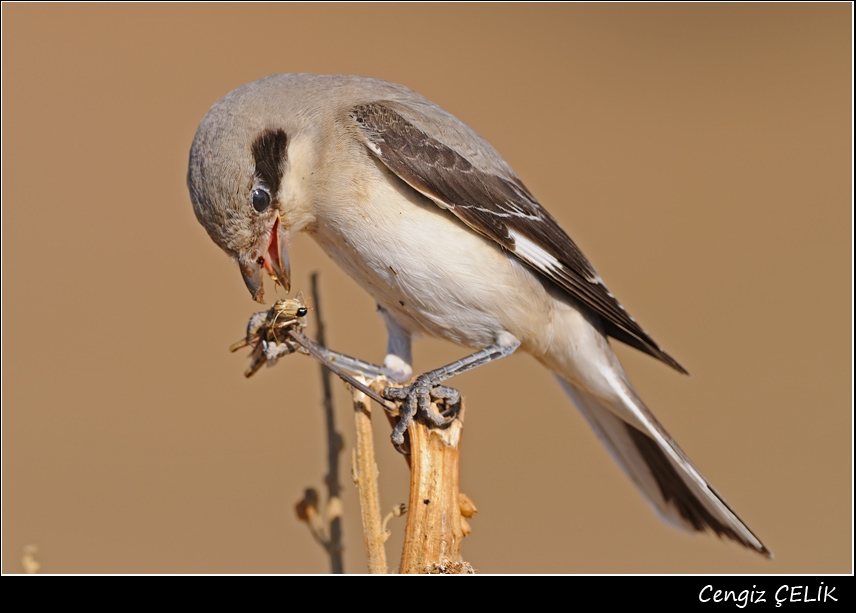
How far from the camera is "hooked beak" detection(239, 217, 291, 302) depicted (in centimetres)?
227

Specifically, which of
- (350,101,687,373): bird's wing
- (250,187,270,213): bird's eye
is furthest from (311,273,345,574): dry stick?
(350,101,687,373): bird's wing

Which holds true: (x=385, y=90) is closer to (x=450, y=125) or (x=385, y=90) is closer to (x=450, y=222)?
(x=450, y=125)

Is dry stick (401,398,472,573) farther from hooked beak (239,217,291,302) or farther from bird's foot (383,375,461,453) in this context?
hooked beak (239,217,291,302)

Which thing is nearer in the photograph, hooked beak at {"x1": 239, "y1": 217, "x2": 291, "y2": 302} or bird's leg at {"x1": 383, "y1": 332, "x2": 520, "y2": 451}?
bird's leg at {"x1": 383, "y1": 332, "x2": 520, "y2": 451}

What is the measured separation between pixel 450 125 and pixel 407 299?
60cm

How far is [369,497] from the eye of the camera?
186 cm

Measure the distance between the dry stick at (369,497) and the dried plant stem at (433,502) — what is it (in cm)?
8

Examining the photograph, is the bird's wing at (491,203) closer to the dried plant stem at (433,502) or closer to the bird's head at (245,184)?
the bird's head at (245,184)

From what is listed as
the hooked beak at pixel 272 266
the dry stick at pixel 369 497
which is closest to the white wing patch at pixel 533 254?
the hooked beak at pixel 272 266

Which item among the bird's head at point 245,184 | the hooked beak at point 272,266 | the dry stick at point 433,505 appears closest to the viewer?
the dry stick at point 433,505

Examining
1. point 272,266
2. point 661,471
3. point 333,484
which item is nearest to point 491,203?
point 272,266

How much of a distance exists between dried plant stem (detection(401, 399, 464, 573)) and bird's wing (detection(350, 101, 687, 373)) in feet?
2.32

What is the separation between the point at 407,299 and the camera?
2396 millimetres

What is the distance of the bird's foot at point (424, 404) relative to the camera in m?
1.96
